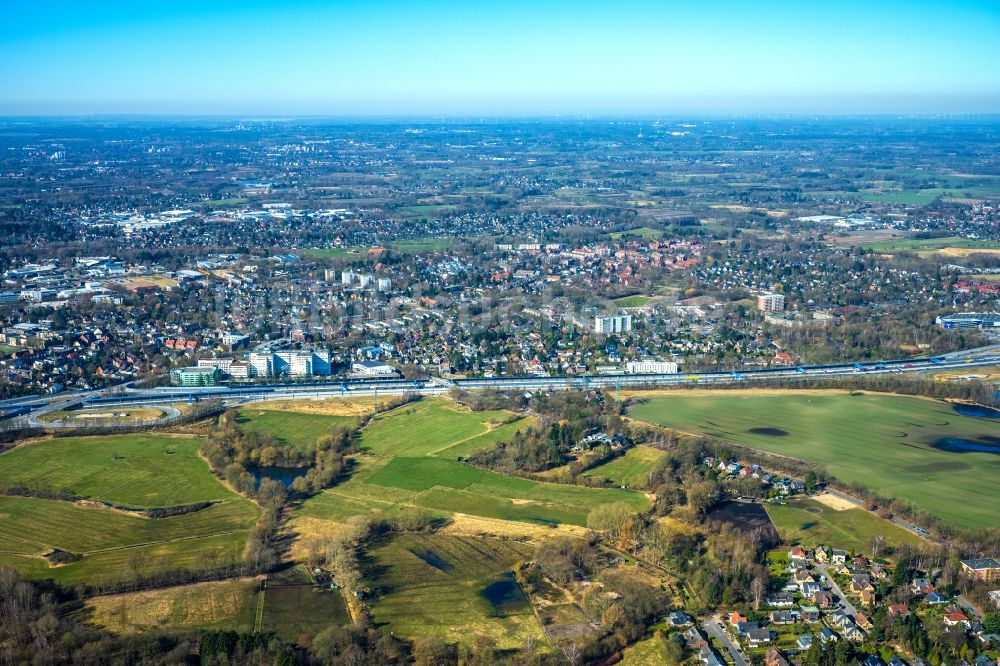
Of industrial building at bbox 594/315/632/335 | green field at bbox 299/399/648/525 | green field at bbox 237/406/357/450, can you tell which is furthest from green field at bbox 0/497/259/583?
industrial building at bbox 594/315/632/335

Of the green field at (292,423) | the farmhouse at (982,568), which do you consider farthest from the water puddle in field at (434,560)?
the farmhouse at (982,568)

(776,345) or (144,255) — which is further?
(144,255)

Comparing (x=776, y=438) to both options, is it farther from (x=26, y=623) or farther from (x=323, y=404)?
(x=26, y=623)

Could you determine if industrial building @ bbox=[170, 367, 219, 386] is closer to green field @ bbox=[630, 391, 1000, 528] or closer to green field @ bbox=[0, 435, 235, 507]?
green field @ bbox=[0, 435, 235, 507]

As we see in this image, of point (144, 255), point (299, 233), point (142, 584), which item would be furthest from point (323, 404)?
point (299, 233)

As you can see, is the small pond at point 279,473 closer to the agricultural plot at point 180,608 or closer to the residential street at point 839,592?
the agricultural plot at point 180,608

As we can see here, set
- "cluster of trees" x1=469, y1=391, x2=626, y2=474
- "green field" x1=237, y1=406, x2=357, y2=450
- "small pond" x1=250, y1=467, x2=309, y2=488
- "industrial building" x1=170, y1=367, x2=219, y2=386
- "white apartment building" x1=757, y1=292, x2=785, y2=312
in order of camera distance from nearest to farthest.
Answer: "small pond" x1=250, y1=467, x2=309, y2=488 < "cluster of trees" x1=469, y1=391, x2=626, y2=474 < "green field" x1=237, y1=406, x2=357, y2=450 < "industrial building" x1=170, y1=367, x2=219, y2=386 < "white apartment building" x1=757, y1=292, x2=785, y2=312

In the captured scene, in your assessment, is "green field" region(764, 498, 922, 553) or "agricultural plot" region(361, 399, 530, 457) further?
"agricultural plot" region(361, 399, 530, 457)

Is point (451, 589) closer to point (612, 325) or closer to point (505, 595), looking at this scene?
point (505, 595)
